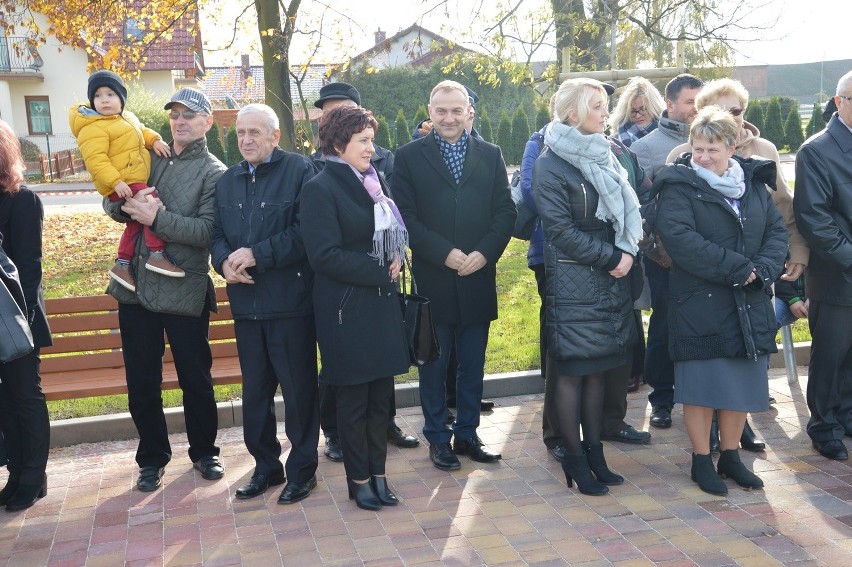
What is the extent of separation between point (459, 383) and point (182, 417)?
198 cm

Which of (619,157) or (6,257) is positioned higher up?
(619,157)

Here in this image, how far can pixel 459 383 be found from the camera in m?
5.57

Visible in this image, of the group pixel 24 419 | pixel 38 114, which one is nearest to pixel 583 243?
pixel 24 419

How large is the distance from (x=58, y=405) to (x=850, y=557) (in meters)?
5.05

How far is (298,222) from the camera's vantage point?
4969 mm

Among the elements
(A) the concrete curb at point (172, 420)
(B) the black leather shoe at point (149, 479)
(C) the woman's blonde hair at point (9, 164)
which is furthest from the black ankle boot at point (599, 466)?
(C) the woman's blonde hair at point (9, 164)

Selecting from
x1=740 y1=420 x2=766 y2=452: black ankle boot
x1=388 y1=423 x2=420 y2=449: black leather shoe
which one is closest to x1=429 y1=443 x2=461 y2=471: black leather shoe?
x1=388 y1=423 x2=420 y2=449: black leather shoe

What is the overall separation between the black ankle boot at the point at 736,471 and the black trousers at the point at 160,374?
2.92m

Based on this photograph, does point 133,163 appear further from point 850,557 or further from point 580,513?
point 850,557

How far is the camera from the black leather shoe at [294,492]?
493 centimetres

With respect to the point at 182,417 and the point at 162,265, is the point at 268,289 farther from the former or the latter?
the point at 182,417

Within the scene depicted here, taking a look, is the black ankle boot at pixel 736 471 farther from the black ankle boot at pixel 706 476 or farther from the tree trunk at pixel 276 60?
the tree trunk at pixel 276 60

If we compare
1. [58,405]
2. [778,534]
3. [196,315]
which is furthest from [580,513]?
[58,405]

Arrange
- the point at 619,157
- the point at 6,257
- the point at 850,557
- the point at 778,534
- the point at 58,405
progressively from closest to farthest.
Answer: the point at 850,557 < the point at 778,534 < the point at 6,257 < the point at 619,157 < the point at 58,405
